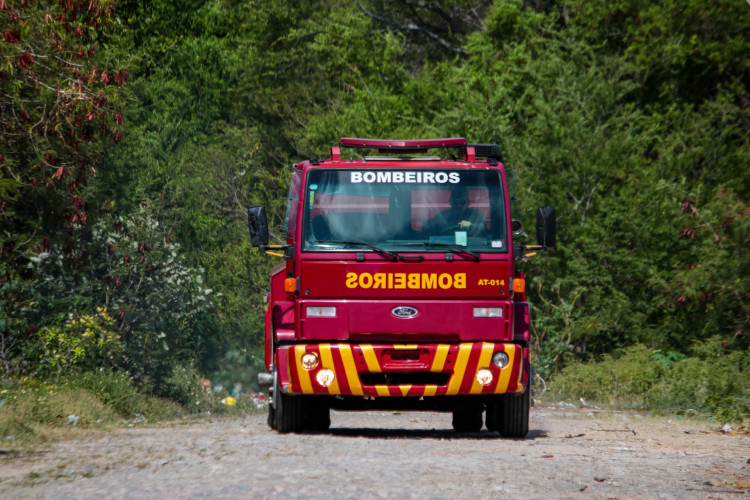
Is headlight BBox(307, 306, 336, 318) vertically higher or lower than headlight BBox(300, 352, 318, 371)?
higher

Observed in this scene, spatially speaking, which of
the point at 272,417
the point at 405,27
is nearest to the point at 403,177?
the point at 272,417

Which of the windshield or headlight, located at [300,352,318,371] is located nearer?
headlight, located at [300,352,318,371]

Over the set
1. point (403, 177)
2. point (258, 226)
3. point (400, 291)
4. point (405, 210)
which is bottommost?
point (400, 291)

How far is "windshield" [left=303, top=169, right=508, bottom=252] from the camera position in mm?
10859

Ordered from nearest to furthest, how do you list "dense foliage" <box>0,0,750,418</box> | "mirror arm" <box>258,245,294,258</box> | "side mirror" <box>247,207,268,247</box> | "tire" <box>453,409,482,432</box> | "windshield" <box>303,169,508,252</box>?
"windshield" <box>303,169,508,252</box>
"mirror arm" <box>258,245,294,258</box>
"side mirror" <box>247,207,268,247</box>
"tire" <box>453,409,482,432</box>
"dense foliage" <box>0,0,750,418</box>

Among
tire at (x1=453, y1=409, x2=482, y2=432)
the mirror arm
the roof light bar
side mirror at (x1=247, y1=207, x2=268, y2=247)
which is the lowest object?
tire at (x1=453, y1=409, x2=482, y2=432)

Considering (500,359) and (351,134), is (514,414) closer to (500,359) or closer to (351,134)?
(500,359)

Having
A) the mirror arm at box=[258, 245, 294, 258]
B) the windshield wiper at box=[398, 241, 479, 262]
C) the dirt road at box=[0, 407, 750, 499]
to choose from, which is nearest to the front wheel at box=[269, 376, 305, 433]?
the dirt road at box=[0, 407, 750, 499]

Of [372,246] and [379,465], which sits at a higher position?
[372,246]

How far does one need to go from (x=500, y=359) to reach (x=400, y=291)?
1177 millimetres

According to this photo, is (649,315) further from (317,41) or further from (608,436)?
(317,41)

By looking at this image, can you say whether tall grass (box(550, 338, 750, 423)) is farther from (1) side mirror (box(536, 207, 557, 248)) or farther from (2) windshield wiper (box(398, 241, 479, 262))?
(2) windshield wiper (box(398, 241, 479, 262))

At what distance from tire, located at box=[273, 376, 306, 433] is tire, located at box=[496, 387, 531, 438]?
81.7 inches

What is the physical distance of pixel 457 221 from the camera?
10984 mm
